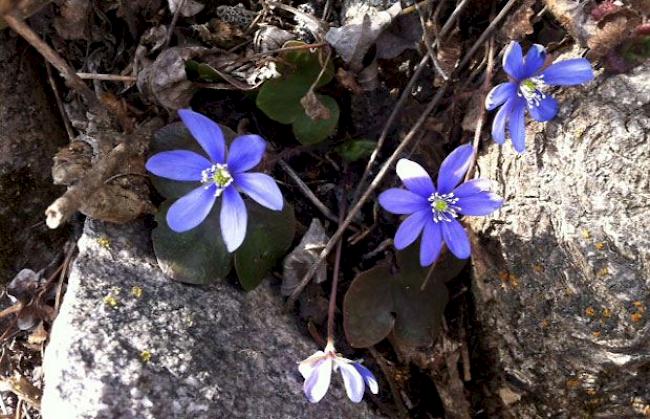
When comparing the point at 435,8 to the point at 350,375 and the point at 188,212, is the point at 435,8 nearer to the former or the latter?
the point at 188,212

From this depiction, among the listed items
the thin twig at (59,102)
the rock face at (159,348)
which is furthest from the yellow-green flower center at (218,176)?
the thin twig at (59,102)

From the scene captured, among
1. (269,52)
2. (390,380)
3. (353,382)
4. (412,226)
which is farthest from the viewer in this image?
(390,380)

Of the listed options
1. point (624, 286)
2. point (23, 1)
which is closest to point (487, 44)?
point (624, 286)

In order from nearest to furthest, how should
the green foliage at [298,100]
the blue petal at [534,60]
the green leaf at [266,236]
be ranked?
the blue petal at [534,60], the green leaf at [266,236], the green foliage at [298,100]

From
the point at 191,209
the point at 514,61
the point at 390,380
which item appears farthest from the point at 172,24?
the point at 390,380

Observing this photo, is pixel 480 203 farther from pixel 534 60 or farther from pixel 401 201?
pixel 534 60

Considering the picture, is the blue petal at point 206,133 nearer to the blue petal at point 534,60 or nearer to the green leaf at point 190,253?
the green leaf at point 190,253
